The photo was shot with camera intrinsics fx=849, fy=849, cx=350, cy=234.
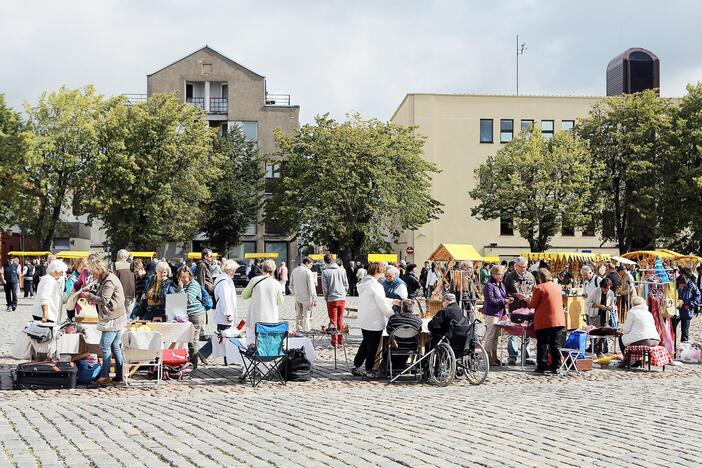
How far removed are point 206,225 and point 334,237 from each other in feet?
39.9

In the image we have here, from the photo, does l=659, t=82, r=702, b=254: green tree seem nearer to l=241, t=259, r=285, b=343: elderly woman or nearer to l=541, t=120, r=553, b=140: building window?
l=541, t=120, r=553, b=140: building window

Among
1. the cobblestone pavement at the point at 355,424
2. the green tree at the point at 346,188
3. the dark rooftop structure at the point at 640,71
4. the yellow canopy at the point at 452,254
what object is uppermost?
the dark rooftop structure at the point at 640,71

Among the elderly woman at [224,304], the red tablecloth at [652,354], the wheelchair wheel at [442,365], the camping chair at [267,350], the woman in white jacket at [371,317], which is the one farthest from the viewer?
the red tablecloth at [652,354]

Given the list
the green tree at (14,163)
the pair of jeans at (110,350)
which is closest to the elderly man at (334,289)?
the pair of jeans at (110,350)

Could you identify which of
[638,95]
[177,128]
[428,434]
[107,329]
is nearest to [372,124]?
[177,128]

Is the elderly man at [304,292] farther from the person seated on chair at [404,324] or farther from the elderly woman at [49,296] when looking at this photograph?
the elderly woman at [49,296]

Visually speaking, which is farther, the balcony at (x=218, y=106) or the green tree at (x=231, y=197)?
the balcony at (x=218, y=106)

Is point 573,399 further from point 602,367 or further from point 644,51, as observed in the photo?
point 644,51

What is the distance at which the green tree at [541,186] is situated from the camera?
1916 inches

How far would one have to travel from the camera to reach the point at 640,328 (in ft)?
49.0

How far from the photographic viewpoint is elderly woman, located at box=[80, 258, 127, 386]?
11.9 m

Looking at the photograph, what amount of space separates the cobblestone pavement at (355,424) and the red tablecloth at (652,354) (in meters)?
1.42

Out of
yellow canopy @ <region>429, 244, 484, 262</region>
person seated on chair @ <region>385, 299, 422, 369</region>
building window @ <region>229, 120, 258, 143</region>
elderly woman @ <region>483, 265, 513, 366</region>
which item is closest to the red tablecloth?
elderly woman @ <region>483, 265, 513, 366</region>

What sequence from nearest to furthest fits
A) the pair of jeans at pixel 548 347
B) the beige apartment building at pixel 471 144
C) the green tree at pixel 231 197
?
the pair of jeans at pixel 548 347, the green tree at pixel 231 197, the beige apartment building at pixel 471 144
